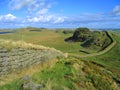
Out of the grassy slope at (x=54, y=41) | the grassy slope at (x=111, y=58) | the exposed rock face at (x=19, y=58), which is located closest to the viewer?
the exposed rock face at (x=19, y=58)

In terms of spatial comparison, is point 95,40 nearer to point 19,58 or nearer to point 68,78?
point 68,78

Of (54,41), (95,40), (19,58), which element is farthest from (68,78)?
(54,41)

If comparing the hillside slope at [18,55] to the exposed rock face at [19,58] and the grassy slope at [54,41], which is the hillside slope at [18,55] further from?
the grassy slope at [54,41]

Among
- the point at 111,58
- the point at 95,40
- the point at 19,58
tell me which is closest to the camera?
the point at 19,58

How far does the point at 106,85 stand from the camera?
56.5 feet

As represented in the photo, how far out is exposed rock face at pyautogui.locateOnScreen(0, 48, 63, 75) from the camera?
13859 mm

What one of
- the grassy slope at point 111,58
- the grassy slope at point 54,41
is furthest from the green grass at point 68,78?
the grassy slope at point 54,41

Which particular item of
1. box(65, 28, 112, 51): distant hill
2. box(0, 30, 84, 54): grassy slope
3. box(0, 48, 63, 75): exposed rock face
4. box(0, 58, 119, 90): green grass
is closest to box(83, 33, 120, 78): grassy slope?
box(65, 28, 112, 51): distant hill

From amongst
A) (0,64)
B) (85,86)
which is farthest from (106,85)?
(0,64)

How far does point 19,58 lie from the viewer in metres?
15.2

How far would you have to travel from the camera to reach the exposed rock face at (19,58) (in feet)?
45.5

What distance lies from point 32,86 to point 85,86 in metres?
3.97

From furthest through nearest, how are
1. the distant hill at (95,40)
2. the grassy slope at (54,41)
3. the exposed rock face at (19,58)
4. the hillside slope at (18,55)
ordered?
the grassy slope at (54,41) → the distant hill at (95,40) → the hillside slope at (18,55) → the exposed rock face at (19,58)

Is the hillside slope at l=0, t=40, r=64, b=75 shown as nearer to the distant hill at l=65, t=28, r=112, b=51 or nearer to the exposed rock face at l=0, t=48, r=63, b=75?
the exposed rock face at l=0, t=48, r=63, b=75
